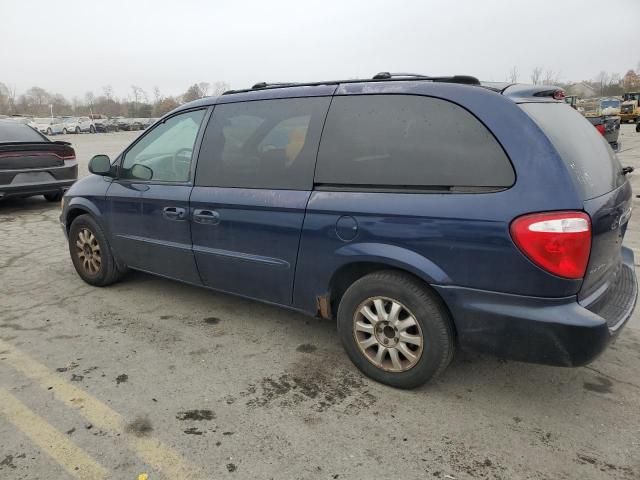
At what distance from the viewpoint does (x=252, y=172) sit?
10.9 feet

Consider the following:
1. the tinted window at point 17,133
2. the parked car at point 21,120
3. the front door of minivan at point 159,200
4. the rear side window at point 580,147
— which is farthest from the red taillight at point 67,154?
the rear side window at point 580,147

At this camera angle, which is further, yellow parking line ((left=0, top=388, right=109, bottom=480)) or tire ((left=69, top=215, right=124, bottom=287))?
tire ((left=69, top=215, right=124, bottom=287))

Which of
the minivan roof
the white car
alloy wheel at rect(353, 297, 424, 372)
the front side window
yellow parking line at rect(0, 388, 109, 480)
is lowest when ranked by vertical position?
yellow parking line at rect(0, 388, 109, 480)

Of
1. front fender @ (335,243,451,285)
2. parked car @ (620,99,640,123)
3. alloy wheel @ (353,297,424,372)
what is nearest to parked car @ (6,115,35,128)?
front fender @ (335,243,451,285)

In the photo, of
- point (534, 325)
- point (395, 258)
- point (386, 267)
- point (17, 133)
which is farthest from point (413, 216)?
point (17, 133)

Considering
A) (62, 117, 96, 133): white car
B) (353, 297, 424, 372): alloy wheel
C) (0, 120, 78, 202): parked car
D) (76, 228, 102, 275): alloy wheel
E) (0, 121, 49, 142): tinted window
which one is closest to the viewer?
(353, 297, 424, 372): alloy wheel

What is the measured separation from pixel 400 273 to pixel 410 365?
1.74ft

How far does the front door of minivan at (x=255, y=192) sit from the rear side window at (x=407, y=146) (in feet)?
0.58

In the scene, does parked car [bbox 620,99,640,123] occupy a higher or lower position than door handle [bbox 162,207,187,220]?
higher

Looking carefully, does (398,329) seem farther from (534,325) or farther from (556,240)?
(556,240)

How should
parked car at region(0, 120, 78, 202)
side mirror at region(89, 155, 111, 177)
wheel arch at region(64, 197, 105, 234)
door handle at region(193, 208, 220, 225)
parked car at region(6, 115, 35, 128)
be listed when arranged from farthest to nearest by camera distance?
parked car at region(6, 115, 35, 128) → parked car at region(0, 120, 78, 202) → wheel arch at region(64, 197, 105, 234) → side mirror at region(89, 155, 111, 177) → door handle at region(193, 208, 220, 225)

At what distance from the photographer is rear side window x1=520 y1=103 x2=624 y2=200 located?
2.43m

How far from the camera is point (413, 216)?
2.60 metres

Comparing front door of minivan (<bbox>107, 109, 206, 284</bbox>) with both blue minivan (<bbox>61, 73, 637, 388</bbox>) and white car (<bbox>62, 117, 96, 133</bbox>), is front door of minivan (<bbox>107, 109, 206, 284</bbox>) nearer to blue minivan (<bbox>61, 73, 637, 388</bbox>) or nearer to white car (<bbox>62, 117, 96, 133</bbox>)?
blue minivan (<bbox>61, 73, 637, 388</bbox>)
